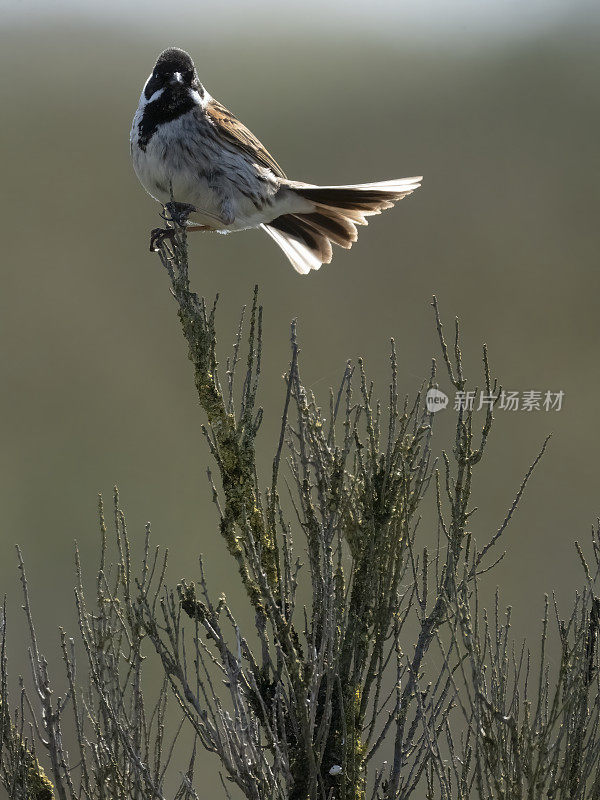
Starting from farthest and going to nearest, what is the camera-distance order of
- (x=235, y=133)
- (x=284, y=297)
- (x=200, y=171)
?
(x=284, y=297) < (x=235, y=133) < (x=200, y=171)

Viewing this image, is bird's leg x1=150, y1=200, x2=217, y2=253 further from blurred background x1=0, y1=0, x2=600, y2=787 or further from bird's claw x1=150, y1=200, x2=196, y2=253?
blurred background x1=0, y1=0, x2=600, y2=787

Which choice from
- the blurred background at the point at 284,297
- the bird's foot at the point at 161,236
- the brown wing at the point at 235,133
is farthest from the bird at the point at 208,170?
the blurred background at the point at 284,297

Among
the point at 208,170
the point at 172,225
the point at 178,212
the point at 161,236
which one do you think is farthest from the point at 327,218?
the point at 161,236

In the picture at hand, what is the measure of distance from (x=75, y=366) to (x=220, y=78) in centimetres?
1490

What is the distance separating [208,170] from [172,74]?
0.47 m

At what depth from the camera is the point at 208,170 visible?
4918 mm

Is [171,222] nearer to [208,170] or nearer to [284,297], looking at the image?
[208,170]

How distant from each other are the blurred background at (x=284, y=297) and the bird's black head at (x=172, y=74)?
9006 millimetres

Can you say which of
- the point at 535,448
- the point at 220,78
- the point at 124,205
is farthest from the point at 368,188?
the point at 220,78

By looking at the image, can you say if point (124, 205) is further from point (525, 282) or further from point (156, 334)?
point (525, 282)

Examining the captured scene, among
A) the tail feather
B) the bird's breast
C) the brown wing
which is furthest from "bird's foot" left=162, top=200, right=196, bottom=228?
the tail feather

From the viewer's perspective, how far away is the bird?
4.80 m

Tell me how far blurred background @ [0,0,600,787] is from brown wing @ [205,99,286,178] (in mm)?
8672

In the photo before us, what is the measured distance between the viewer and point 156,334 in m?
20.7
